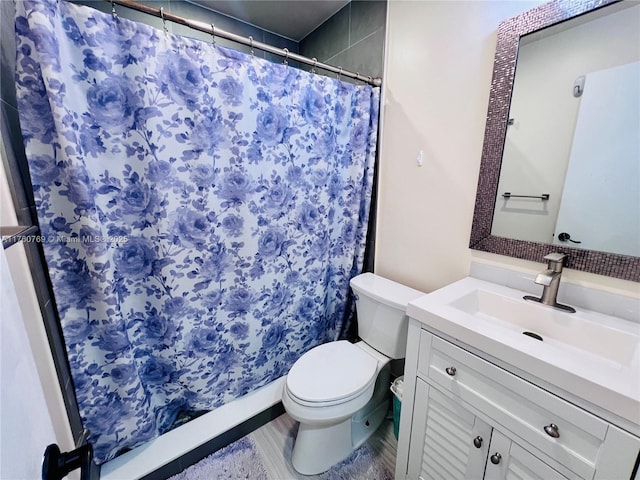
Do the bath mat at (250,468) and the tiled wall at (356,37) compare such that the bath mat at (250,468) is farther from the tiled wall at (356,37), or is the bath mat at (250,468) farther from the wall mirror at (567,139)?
the tiled wall at (356,37)

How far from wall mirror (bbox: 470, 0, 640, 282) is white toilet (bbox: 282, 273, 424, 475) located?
549 mm

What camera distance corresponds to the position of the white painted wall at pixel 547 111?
2.86 ft

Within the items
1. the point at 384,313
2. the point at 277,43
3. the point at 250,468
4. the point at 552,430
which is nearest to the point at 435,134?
the point at 384,313

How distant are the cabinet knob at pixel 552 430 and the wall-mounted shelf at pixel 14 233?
4.67 ft

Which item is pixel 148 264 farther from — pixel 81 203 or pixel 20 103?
pixel 20 103

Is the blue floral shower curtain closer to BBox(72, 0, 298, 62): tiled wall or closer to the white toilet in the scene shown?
the white toilet

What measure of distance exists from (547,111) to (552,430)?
1.03 meters

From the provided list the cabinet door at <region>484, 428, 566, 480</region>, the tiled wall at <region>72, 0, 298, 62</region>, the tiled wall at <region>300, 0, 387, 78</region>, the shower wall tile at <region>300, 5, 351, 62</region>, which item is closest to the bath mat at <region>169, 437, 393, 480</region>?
the cabinet door at <region>484, 428, 566, 480</region>

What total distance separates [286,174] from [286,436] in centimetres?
135

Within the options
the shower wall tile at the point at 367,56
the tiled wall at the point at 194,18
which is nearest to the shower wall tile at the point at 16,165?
the tiled wall at the point at 194,18

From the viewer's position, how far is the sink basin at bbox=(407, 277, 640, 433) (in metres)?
0.59

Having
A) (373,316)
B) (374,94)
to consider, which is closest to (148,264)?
(373,316)

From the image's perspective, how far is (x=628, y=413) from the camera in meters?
0.55

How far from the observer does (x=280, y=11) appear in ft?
5.64
